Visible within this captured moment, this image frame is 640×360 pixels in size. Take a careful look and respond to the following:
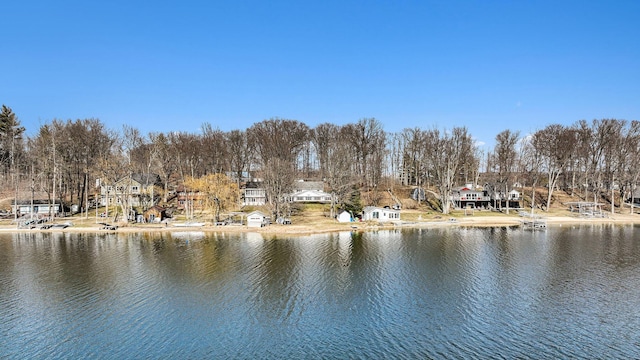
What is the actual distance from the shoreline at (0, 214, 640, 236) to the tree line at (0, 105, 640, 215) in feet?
23.7

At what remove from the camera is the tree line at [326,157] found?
248 feet

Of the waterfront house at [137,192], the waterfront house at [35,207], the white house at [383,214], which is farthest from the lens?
the waterfront house at [137,192]

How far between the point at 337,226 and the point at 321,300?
3464 centimetres

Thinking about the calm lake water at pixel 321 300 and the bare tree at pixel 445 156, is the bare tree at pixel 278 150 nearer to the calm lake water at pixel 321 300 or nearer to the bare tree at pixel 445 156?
the calm lake water at pixel 321 300

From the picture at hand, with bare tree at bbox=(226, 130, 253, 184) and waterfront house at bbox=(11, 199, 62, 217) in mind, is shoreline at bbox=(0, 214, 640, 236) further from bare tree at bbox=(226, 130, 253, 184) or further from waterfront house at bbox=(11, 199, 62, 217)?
bare tree at bbox=(226, 130, 253, 184)

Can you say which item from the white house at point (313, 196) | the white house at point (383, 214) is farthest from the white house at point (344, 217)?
the white house at point (313, 196)

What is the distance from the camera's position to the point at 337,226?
208 ft

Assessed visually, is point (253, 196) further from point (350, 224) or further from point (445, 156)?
point (445, 156)

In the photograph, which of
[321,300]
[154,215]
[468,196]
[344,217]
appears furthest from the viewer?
[468,196]

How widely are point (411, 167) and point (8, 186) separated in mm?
99812

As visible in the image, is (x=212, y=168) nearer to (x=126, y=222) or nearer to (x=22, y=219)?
(x=126, y=222)

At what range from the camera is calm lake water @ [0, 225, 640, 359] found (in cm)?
2173

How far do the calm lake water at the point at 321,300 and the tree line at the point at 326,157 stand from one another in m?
27.2

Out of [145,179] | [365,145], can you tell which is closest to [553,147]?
[365,145]
